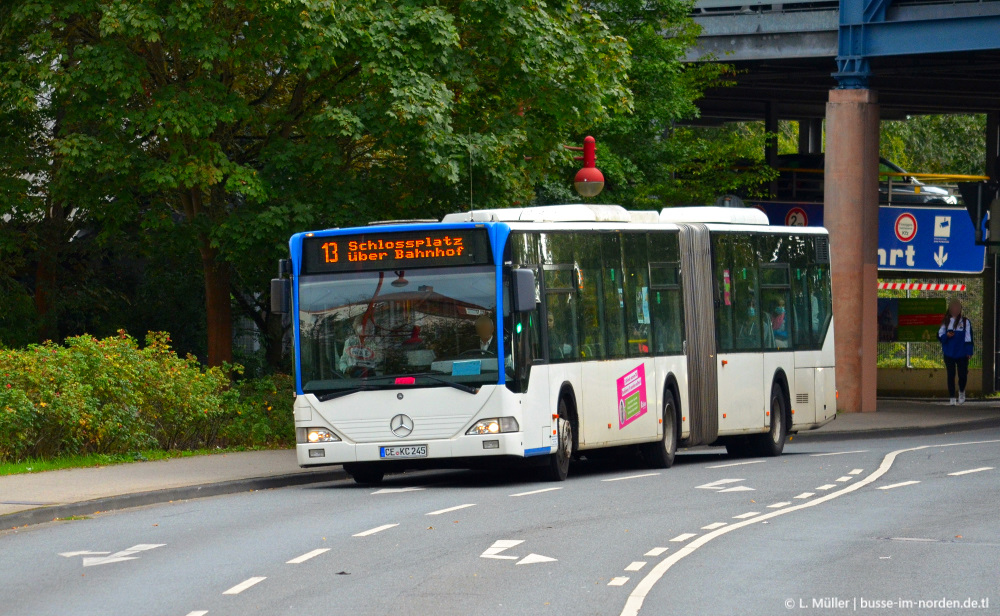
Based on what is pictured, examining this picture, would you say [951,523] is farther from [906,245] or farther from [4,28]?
[906,245]

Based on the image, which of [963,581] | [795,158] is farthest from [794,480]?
[795,158]

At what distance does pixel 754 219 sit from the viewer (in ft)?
77.3

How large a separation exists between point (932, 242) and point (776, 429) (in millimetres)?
16122

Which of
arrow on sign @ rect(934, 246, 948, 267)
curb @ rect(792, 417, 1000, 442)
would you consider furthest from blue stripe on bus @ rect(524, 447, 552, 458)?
arrow on sign @ rect(934, 246, 948, 267)

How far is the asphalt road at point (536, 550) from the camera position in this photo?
396 inches

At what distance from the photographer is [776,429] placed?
77.4ft

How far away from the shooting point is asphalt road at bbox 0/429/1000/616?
1005 cm

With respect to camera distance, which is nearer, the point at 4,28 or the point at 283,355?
the point at 4,28

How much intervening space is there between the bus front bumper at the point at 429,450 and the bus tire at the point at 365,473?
897 millimetres

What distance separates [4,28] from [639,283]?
34.3 ft

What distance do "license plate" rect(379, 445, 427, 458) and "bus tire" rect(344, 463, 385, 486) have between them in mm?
1022

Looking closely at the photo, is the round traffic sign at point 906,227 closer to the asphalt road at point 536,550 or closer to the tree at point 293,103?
the tree at point 293,103

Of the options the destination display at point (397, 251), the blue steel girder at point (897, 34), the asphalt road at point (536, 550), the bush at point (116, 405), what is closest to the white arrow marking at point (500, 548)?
the asphalt road at point (536, 550)

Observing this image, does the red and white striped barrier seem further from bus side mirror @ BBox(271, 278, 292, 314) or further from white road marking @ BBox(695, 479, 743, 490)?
bus side mirror @ BBox(271, 278, 292, 314)
